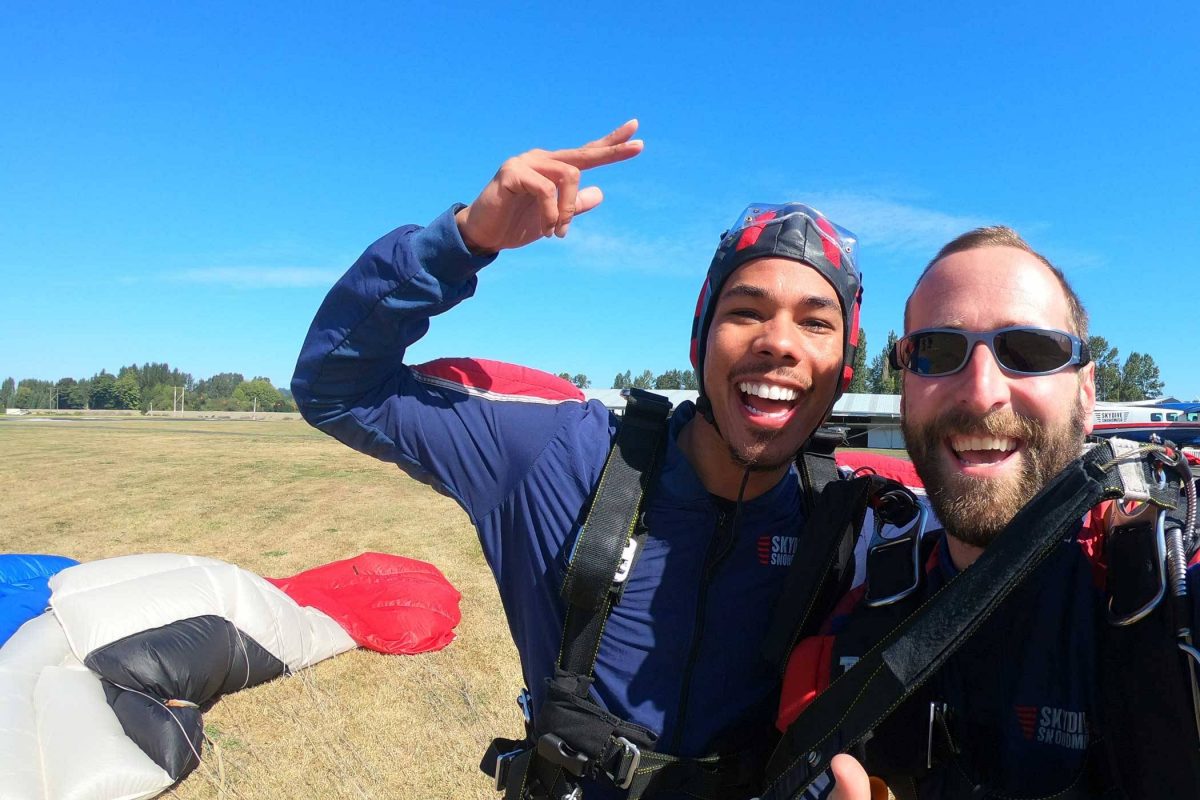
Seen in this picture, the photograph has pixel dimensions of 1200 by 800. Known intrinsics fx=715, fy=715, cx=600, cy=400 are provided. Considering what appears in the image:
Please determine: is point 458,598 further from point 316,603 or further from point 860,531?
point 860,531

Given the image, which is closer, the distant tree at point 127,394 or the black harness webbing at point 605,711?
the black harness webbing at point 605,711

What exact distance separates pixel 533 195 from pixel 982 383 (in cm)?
117

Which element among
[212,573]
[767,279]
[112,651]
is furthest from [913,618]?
[212,573]

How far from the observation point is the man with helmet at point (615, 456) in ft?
6.21

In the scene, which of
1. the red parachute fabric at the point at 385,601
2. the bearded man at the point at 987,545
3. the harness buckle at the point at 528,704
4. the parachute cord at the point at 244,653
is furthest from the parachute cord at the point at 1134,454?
the red parachute fabric at the point at 385,601

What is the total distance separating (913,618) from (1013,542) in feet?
0.81

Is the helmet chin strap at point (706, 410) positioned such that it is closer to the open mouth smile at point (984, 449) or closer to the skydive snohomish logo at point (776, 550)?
the skydive snohomish logo at point (776, 550)

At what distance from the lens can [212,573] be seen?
20.6 ft

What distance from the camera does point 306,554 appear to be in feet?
37.7

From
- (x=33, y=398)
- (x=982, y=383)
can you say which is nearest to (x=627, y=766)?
(x=982, y=383)

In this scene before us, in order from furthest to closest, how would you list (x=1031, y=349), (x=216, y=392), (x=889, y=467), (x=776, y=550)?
(x=216, y=392) < (x=889, y=467) < (x=776, y=550) < (x=1031, y=349)

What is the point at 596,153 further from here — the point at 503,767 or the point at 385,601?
the point at 385,601

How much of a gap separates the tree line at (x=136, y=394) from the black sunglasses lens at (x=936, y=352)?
123470 mm

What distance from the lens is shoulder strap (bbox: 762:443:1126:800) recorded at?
4.36 feet
